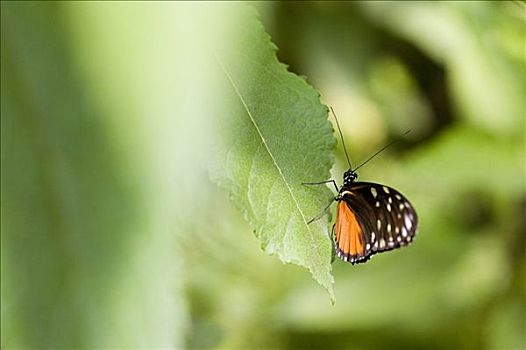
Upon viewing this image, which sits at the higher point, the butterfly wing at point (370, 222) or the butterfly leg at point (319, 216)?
the butterfly wing at point (370, 222)

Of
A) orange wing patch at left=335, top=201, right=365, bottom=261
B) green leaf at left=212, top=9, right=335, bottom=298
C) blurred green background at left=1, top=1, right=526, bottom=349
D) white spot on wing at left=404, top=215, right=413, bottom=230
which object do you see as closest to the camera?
blurred green background at left=1, top=1, right=526, bottom=349

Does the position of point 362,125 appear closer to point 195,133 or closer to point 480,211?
point 480,211

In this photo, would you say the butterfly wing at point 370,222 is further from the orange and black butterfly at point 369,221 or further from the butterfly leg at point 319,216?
the butterfly leg at point 319,216

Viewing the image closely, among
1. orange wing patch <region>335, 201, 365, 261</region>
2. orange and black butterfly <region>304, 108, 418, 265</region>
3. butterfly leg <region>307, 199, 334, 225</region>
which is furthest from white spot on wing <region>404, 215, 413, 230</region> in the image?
butterfly leg <region>307, 199, 334, 225</region>

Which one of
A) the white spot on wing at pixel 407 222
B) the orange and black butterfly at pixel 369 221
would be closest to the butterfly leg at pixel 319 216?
the orange and black butterfly at pixel 369 221

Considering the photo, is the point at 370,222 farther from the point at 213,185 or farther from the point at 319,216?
the point at 319,216

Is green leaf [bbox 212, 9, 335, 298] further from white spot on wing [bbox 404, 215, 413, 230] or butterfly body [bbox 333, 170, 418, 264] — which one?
white spot on wing [bbox 404, 215, 413, 230]

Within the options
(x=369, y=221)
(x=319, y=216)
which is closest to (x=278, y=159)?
(x=319, y=216)
